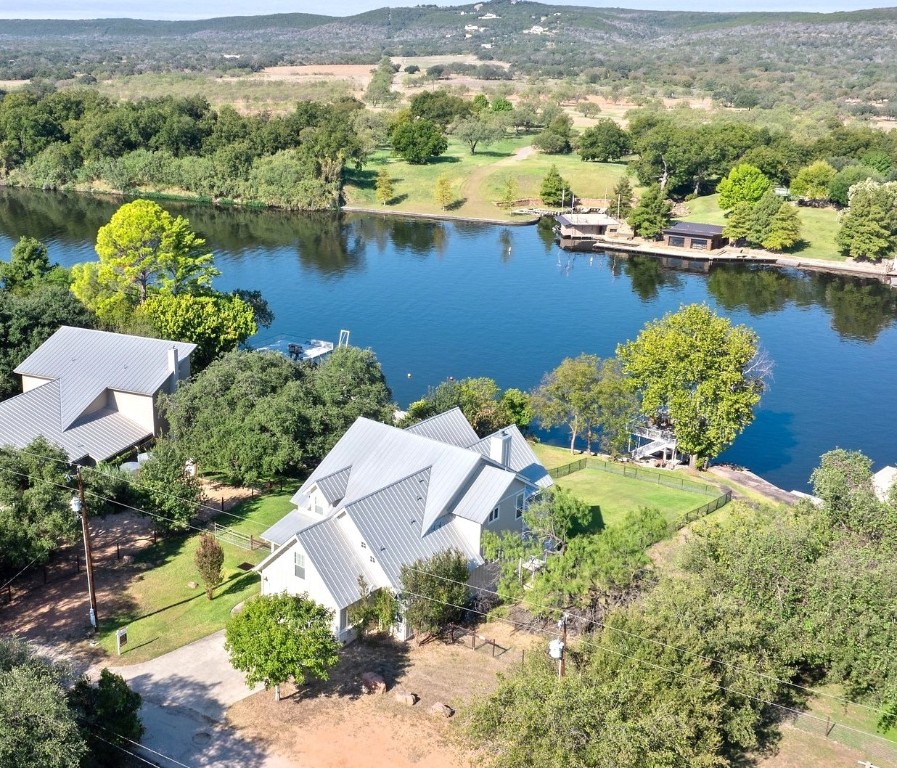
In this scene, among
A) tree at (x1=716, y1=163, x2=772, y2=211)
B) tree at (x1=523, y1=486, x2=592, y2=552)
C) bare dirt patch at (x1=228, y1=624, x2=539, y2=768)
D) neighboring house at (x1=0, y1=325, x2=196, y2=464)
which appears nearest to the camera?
bare dirt patch at (x1=228, y1=624, x2=539, y2=768)

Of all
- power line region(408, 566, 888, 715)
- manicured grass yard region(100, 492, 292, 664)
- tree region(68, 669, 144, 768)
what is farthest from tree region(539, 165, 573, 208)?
tree region(68, 669, 144, 768)

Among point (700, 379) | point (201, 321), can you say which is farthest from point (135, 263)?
point (700, 379)

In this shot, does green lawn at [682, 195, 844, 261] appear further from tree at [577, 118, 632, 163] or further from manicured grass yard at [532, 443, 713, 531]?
manicured grass yard at [532, 443, 713, 531]

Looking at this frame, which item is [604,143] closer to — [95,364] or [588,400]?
[588,400]

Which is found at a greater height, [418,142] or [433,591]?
[418,142]

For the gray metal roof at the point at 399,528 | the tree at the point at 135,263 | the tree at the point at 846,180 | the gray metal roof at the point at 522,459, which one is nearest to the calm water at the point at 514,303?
the tree at the point at 135,263

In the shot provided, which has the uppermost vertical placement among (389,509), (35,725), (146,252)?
(146,252)

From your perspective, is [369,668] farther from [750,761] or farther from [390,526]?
[750,761]

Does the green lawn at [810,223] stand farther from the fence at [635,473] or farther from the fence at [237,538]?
the fence at [237,538]
